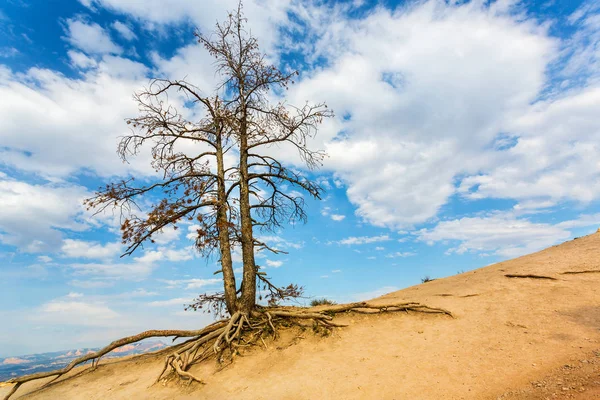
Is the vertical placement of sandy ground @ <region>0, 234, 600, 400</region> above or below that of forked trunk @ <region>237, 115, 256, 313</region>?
below

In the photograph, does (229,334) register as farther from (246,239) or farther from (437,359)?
(437,359)

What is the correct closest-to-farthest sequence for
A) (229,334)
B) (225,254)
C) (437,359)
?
(437,359) < (229,334) < (225,254)

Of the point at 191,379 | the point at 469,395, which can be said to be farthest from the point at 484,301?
the point at 191,379

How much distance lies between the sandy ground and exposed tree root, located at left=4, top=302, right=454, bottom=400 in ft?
1.32

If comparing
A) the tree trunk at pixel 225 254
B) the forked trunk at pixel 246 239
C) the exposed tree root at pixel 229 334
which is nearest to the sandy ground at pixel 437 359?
the exposed tree root at pixel 229 334

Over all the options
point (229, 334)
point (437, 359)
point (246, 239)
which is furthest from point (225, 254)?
point (437, 359)

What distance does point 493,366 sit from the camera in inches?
299

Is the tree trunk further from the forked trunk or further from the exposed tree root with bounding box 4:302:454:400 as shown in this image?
the exposed tree root with bounding box 4:302:454:400

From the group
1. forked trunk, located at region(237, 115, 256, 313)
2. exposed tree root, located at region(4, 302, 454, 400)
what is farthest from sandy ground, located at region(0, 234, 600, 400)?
forked trunk, located at region(237, 115, 256, 313)

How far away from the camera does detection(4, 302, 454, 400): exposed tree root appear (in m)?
10.1

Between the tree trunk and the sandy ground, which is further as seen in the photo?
the tree trunk

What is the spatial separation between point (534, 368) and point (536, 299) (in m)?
4.46

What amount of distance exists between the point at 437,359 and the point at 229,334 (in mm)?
6202

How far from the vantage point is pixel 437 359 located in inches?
323
